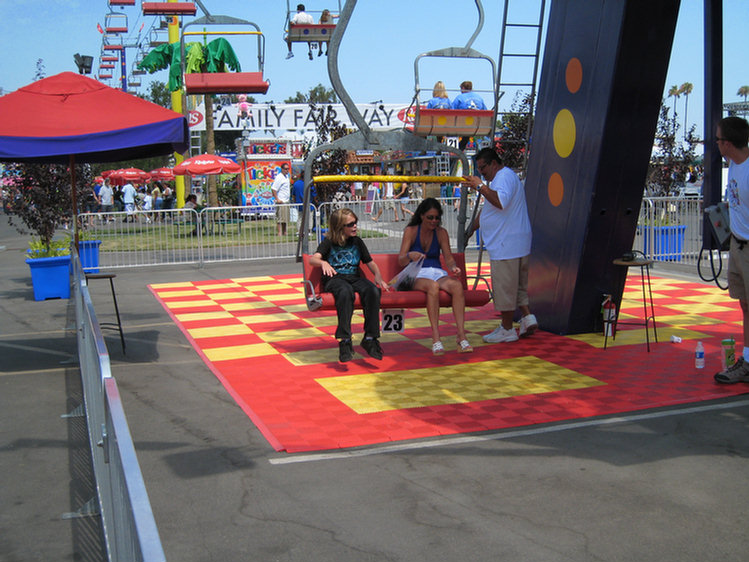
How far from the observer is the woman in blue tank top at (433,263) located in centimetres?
779

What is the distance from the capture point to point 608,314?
8.11 meters

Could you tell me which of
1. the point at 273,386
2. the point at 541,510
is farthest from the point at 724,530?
Answer: the point at 273,386

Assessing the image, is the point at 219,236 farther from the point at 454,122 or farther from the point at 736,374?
the point at 736,374

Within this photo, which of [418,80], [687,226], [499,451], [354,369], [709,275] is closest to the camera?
[499,451]

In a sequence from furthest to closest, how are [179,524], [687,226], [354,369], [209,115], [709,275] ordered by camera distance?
[209,115] → [687,226] → [709,275] → [354,369] → [179,524]

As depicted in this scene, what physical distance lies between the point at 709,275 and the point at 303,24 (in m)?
8.16

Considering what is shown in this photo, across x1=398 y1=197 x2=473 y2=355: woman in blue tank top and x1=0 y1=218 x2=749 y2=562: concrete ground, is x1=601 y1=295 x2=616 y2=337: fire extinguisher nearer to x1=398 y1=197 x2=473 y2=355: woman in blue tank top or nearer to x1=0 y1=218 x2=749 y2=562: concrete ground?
x1=398 y1=197 x2=473 y2=355: woman in blue tank top

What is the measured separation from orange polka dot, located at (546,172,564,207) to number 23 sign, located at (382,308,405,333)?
222cm

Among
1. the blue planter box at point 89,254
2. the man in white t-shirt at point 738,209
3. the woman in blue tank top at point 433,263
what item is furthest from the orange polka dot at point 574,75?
the blue planter box at point 89,254

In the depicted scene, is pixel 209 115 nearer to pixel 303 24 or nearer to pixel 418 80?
pixel 303 24

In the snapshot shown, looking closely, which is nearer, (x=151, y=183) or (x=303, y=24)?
(x=303, y=24)

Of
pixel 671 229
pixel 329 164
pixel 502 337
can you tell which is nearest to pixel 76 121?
pixel 502 337

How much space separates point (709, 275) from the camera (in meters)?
13.0

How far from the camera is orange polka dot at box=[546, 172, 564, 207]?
337 inches
